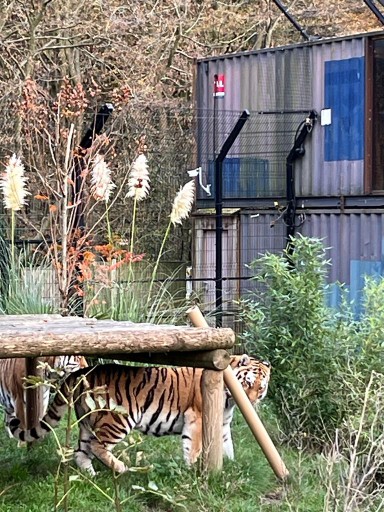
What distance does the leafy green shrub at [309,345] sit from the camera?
617 centimetres

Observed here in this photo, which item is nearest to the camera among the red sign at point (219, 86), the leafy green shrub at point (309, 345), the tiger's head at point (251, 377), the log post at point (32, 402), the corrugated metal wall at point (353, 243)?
the log post at point (32, 402)

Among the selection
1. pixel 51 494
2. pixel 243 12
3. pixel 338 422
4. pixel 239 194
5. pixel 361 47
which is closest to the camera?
pixel 51 494

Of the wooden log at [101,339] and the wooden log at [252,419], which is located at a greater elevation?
the wooden log at [101,339]

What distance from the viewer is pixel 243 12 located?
61.0 ft

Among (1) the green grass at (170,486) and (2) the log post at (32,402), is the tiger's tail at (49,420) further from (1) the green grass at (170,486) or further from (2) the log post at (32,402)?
(1) the green grass at (170,486)

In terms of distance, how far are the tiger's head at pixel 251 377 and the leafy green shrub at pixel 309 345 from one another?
47cm

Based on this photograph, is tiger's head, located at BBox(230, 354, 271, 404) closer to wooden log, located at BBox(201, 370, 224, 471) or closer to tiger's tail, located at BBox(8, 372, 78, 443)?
wooden log, located at BBox(201, 370, 224, 471)

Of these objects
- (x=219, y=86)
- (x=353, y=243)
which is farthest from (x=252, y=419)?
(x=219, y=86)

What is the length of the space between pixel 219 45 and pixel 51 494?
44.5 ft

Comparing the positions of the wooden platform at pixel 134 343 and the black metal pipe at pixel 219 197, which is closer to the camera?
the wooden platform at pixel 134 343

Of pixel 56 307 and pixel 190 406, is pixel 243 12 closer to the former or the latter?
pixel 56 307

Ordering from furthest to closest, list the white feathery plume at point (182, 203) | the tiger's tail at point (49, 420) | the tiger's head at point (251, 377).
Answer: the white feathery plume at point (182, 203)
the tiger's head at point (251, 377)
the tiger's tail at point (49, 420)

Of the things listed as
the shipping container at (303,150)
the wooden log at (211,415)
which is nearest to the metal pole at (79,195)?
the shipping container at (303,150)

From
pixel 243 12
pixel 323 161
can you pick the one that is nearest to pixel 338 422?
pixel 323 161
